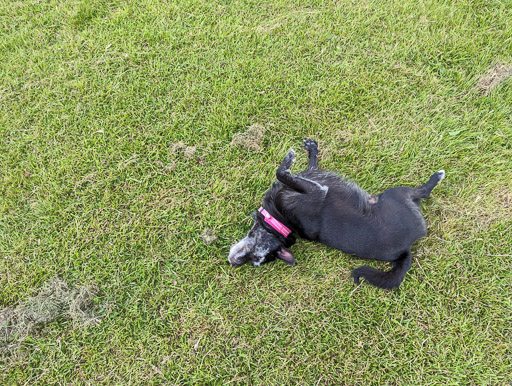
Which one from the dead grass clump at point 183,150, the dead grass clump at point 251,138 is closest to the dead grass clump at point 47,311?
the dead grass clump at point 183,150

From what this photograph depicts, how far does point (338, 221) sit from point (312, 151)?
96 cm

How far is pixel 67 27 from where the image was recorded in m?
4.25

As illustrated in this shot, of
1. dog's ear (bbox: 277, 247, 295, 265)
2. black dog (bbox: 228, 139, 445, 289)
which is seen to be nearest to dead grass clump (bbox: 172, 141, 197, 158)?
black dog (bbox: 228, 139, 445, 289)

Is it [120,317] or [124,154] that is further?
[124,154]

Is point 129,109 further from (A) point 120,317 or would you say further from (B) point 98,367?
(B) point 98,367

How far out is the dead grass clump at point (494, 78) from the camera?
352 cm

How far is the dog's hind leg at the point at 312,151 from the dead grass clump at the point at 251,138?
55 cm

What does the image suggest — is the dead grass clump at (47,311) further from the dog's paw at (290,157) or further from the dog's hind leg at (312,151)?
A: the dog's hind leg at (312,151)

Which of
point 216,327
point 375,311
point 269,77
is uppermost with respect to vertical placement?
point 269,77

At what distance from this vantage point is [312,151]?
3537 millimetres

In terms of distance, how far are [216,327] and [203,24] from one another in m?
3.89

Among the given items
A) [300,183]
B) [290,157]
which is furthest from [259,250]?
[290,157]

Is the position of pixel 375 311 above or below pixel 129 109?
below

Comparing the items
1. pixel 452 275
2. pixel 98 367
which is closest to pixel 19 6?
pixel 98 367
